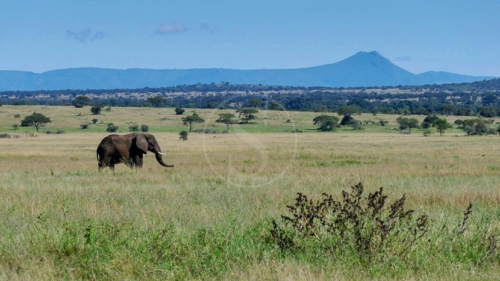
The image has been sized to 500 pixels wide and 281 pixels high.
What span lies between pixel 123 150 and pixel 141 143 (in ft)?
2.38

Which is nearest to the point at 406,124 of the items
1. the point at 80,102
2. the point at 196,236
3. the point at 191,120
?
the point at 191,120

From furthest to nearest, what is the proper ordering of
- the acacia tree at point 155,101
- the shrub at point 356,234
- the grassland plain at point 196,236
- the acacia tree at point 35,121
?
the acacia tree at point 155,101 → the acacia tree at point 35,121 → the shrub at point 356,234 → the grassland plain at point 196,236

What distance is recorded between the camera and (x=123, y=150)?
25156 mm

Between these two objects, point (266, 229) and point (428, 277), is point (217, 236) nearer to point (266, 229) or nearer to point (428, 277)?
point (266, 229)

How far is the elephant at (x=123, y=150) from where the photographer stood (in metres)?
24.9

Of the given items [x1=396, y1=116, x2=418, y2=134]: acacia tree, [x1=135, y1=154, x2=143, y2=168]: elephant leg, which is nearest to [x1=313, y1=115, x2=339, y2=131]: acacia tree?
[x1=396, y1=116, x2=418, y2=134]: acacia tree

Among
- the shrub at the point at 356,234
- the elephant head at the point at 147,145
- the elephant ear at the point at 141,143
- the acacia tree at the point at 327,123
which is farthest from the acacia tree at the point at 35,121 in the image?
the shrub at the point at 356,234

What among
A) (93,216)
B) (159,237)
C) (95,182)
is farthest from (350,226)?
(95,182)

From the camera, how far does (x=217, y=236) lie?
27.8 feet

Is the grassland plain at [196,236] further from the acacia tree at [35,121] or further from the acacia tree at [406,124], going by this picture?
the acacia tree at [35,121]

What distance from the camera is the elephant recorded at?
81.7 ft

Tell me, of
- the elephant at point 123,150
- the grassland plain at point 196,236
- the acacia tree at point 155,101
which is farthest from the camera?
the acacia tree at point 155,101

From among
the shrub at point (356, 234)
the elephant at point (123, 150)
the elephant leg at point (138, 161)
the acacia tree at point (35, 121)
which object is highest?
the shrub at point (356, 234)

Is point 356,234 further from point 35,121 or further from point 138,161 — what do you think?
point 35,121
